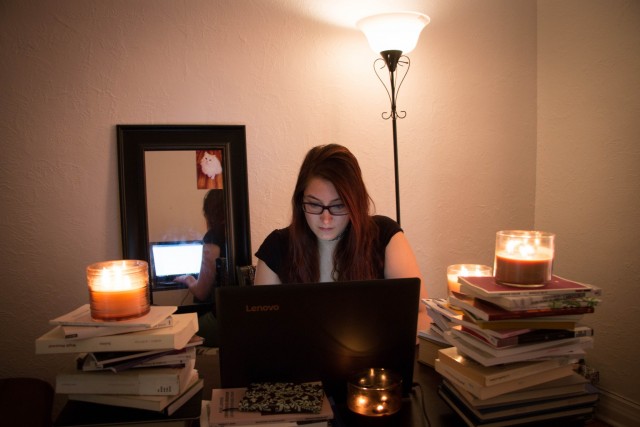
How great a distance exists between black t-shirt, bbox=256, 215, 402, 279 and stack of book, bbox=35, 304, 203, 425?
756mm

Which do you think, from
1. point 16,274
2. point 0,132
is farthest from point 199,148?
point 16,274

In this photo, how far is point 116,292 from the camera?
43.1 inches

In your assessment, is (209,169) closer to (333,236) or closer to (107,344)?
(333,236)

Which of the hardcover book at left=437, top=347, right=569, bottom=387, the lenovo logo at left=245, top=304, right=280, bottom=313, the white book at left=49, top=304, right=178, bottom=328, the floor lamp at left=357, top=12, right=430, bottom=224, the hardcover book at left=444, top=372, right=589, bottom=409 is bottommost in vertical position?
the hardcover book at left=444, top=372, right=589, bottom=409

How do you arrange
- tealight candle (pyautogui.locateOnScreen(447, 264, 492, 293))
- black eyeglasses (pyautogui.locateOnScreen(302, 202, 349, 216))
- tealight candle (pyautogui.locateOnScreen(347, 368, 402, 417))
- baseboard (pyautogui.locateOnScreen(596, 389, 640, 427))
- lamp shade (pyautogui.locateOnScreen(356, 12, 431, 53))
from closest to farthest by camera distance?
1. tealight candle (pyautogui.locateOnScreen(347, 368, 402, 417))
2. tealight candle (pyautogui.locateOnScreen(447, 264, 492, 293))
3. black eyeglasses (pyautogui.locateOnScreen(302, 202, 349, 216))
4. lamp shade (pyautogui.locateOnScreen(356, 12, 431, 53))
5. baseboard (pyautogui.locateOnScreen(596, 389, 640, 427))

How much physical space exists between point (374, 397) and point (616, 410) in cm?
196

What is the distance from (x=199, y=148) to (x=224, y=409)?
1557 mm

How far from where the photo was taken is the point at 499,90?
2689 mm

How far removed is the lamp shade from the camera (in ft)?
6.94

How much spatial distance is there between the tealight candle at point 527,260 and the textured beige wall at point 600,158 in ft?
4.92

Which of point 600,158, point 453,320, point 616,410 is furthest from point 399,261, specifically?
point 616,410

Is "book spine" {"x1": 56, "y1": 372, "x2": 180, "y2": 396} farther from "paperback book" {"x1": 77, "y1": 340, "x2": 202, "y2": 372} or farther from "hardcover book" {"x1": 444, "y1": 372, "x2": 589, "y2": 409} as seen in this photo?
"hardcover book" {"x1": 444, "y1": 372, "x2": 589, "y2": 409}

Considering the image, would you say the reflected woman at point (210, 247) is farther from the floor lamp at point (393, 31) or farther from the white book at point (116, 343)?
the white book at point (116, 343)

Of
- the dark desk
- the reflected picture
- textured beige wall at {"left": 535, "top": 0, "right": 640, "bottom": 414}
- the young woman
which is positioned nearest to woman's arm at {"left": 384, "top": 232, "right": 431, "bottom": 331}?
the young woman
